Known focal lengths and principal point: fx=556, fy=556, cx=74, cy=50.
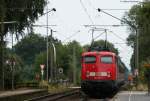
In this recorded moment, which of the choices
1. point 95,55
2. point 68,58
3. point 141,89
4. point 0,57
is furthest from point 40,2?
point 68,58

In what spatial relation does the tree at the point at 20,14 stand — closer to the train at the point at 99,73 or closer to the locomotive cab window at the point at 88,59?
the locomotive cab window at the point at 88,59

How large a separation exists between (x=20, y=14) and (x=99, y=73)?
2210 cm

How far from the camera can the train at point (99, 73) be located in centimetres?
3866

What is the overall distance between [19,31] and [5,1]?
5.05 metres

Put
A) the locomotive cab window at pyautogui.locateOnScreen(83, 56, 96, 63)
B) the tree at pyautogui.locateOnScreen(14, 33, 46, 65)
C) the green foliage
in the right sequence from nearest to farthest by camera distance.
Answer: the locomotive cab window at pyautogui.locateOnScreen(83, 56, 96, 63), the green foliage, the tree at pyautogui.locateOnScreen(14, 33, 46, 65)

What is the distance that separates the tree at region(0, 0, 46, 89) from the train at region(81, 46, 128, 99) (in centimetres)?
1744

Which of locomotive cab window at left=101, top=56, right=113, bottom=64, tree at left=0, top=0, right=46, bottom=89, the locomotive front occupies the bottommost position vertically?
the locomotive front

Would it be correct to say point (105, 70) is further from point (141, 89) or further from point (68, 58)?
point (68, 58)

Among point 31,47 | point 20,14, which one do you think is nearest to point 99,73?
point 20,14

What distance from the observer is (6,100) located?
119ft

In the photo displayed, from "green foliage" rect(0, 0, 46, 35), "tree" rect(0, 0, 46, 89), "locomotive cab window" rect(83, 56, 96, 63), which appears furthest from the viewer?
"green foliage" rect(0, 0, 46, 35)

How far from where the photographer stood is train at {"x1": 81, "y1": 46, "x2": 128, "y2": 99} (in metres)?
38.7

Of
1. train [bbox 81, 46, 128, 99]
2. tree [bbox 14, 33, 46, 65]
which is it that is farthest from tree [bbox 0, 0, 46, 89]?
tree [bbox 14, 33, 46, 65]

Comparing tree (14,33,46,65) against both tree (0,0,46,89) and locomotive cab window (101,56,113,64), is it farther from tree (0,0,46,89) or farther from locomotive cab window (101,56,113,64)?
locomotive cab window (101,56,113,64)
